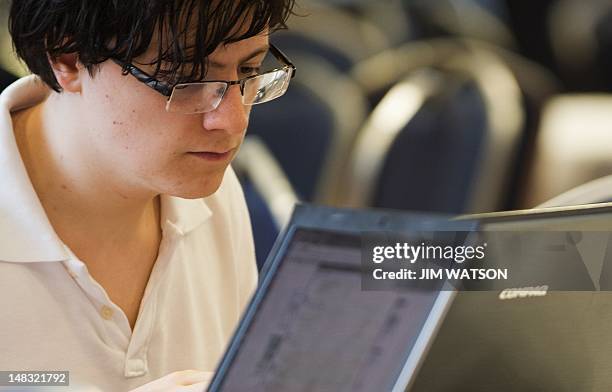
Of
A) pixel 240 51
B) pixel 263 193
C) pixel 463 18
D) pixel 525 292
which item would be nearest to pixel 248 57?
pixel 240 51

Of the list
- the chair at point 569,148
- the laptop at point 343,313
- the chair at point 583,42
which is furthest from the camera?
the chair at point 583,42

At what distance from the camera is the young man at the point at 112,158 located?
1.38m

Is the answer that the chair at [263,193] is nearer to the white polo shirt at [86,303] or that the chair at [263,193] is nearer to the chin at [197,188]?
the white polo shirt at [86,303]

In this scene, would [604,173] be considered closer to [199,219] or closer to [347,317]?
[199,219]

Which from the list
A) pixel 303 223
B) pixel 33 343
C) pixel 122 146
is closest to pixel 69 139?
pixel 122 146

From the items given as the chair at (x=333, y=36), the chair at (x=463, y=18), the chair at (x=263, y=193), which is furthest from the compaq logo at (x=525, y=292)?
the chair at (x=463, y=18)

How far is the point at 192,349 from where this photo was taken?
1666mm

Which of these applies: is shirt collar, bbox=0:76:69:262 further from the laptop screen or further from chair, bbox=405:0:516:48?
chair, bbox=405:0:516:48

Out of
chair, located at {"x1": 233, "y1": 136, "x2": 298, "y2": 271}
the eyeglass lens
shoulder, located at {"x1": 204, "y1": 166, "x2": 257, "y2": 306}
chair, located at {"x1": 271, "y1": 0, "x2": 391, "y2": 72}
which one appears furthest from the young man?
chair, located at {"x1": 271, "y1": 0, "x2": 391, "y2": 72}

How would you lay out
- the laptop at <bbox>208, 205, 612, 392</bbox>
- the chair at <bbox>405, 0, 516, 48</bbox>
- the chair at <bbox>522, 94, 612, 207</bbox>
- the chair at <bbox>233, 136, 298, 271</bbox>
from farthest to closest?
1. the chair at <bbox>405, 0, 516, 48</bbox>
2. the chair at <bbox>522, 94, 612, 207</bbox>
3. the chair at <bbox>233, 136, 298, 271</bbox>
4. the laptop at <bbox>208, 205, 612, 392</bbox>

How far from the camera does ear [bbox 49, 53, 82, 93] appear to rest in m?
1.43

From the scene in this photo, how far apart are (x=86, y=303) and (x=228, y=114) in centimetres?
32

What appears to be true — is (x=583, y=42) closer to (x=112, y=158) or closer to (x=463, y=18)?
(x=463, y=18)

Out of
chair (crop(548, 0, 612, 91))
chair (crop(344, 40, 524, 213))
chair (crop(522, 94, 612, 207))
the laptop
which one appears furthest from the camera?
chair (crop(548, 0, 612, 91))
